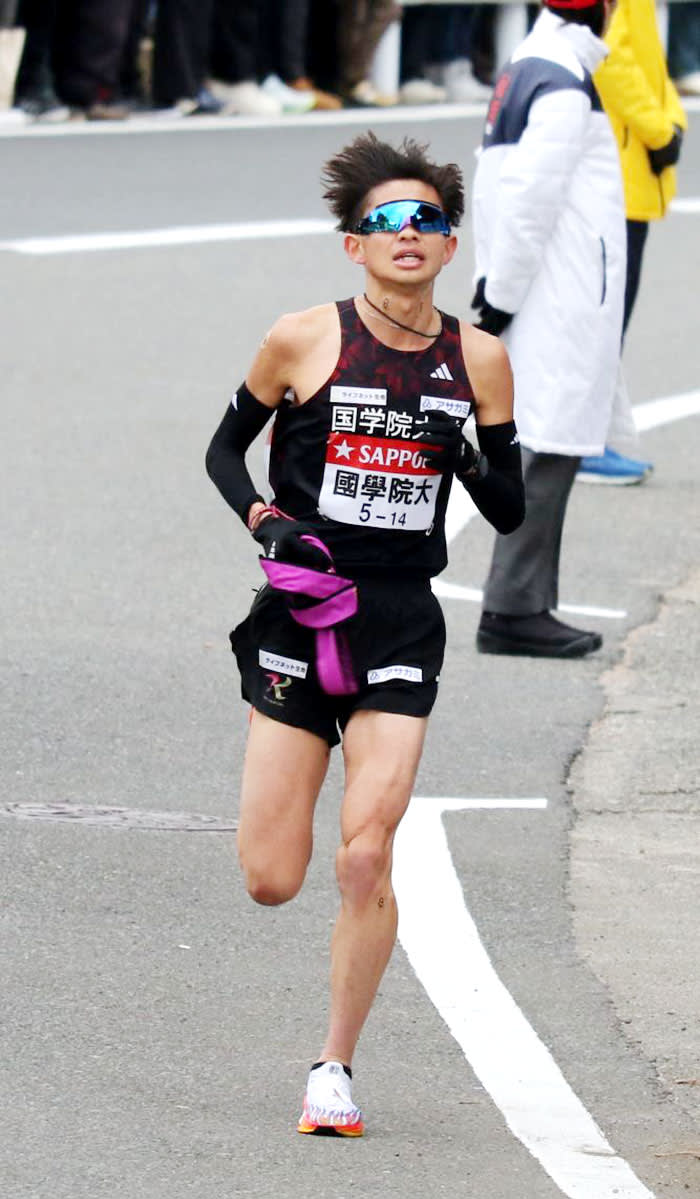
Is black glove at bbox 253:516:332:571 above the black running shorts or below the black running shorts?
above

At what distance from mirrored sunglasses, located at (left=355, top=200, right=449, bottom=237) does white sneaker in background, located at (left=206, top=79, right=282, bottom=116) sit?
1467 centimetres

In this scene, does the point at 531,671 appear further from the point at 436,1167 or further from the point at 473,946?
the point at 436,1167

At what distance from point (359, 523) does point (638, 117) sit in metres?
5.40

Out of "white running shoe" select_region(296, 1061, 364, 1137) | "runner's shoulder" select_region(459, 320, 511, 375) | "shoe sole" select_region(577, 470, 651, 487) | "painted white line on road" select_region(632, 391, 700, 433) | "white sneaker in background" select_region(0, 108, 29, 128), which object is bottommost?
"white sneaker in background" select_region(0, 108, 29, 128)

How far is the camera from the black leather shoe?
30.2 feet

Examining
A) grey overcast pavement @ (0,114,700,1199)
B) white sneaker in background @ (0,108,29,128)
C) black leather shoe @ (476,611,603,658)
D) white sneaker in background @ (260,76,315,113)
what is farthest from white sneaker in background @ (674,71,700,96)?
black leather shoe @ (476,611,603,658)

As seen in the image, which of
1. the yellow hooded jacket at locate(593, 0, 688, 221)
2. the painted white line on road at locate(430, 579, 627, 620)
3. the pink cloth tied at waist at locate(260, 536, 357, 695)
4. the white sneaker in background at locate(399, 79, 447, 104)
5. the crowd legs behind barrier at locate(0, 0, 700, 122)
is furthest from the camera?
the white sneaker in background at locate(399, 79, 447, 104)

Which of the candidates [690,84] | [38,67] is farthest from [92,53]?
[690,84]

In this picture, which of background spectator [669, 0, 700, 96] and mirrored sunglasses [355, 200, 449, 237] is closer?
mirrored sunglasses [355, 200, 449, 237]

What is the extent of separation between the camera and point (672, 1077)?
5.69 meters

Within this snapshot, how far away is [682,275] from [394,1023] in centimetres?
1101

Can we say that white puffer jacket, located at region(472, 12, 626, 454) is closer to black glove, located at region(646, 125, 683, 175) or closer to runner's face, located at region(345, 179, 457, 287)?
black glove, located at region(646, 125, 683, 175)

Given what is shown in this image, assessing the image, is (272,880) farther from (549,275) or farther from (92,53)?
(92,53)

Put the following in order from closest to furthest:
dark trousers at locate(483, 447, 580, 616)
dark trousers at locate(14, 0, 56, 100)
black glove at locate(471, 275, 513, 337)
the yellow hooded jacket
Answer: black glove at locate(471, 275, 513, 337), dark trousers at locate(483, 447, 580, 616), the yellow hooded jacket, dark trousers at locate(14, 0, 56, 100)
